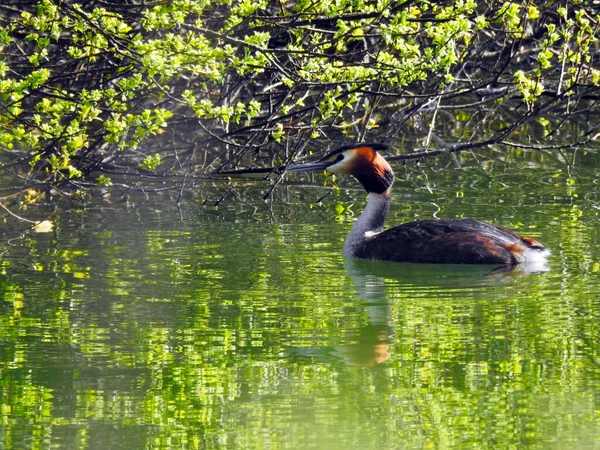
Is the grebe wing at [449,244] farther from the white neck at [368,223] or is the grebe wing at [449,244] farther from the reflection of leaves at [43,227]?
the reflection of leaves at [43,227]

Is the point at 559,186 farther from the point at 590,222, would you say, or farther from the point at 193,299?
the point at 193,299

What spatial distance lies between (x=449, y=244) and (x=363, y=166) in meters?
1.31

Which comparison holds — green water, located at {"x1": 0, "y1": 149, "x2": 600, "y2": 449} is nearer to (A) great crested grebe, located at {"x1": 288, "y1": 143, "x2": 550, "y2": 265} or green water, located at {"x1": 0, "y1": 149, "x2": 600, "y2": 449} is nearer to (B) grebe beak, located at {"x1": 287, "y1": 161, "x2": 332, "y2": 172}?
(A) great crested grebe, located at {"x1": 288, "y1": 143, "x2": 550, "y2": 265}

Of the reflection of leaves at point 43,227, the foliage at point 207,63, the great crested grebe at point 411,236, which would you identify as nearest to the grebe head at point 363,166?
the great crested grebe at point 411,236

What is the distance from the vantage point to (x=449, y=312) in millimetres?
8414

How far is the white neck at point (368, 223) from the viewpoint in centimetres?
1073

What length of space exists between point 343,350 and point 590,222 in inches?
182

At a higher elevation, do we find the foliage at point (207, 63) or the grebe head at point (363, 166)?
the foliage at point (207, 63)

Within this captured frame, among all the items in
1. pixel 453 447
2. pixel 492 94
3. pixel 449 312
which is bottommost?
pixel 453 447

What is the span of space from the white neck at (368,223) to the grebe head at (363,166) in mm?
70

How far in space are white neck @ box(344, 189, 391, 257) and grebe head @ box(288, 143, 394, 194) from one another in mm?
70

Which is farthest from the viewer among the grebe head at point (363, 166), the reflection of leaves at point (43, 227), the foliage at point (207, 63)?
the reflection of leaves at point (43, 227)

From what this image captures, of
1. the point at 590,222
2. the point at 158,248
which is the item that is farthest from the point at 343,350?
the point at 590,222

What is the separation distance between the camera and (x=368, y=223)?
1102 cm
